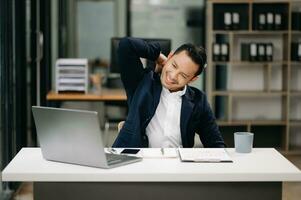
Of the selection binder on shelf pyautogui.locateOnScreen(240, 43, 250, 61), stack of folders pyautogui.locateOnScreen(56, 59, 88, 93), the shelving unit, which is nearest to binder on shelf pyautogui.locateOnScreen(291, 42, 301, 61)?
the shelving unit

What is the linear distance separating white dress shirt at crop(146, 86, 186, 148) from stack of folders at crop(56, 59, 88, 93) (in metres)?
2.51

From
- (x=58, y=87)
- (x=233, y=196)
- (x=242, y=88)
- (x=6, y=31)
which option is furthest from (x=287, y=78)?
(x=233, y=196)

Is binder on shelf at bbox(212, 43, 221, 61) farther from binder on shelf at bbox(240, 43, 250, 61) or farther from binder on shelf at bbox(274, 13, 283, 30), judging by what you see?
binder on shelf at bbox(274, 13, 283, 30)

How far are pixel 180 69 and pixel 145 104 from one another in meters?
0.25

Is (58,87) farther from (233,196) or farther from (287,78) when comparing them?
(233,196)

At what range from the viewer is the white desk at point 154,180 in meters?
2.04

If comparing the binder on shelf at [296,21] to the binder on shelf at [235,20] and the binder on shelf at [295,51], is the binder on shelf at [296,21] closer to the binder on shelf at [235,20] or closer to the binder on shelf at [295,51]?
the binder on shelf at [295,51]

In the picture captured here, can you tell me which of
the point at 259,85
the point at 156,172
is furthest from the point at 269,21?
the point at 156,172

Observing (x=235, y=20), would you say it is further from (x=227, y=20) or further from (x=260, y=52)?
(x=260, y=52)

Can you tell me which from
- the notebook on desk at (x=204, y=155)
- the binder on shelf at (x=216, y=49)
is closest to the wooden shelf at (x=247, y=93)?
the binder on shelf at (x=216, y=49)

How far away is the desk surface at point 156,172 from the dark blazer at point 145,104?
0.51 metres

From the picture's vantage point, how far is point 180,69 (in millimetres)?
2627

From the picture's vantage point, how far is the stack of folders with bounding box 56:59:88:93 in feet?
17.0

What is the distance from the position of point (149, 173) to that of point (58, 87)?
3303mm
